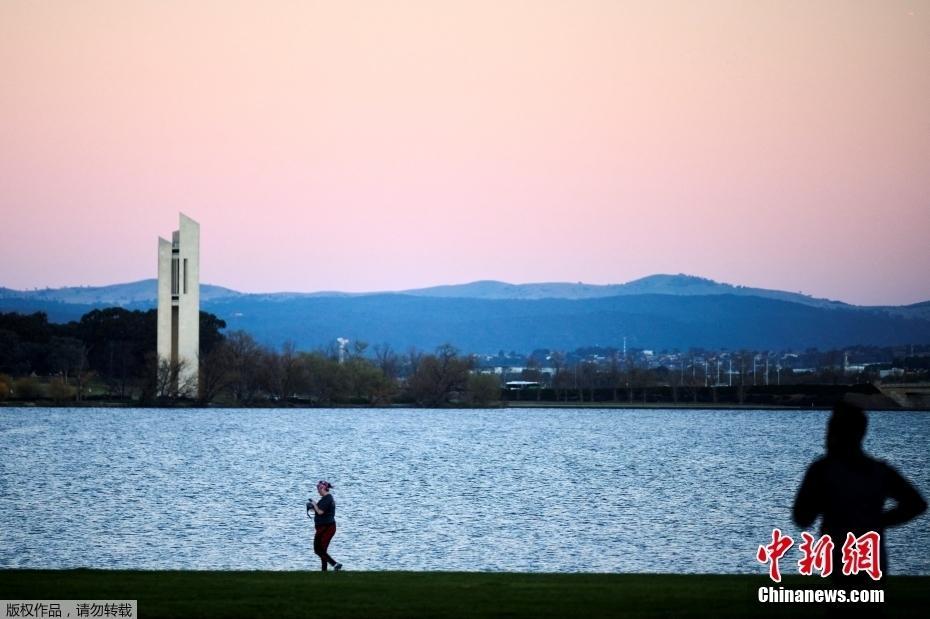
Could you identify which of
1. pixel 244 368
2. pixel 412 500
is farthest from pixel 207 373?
pixel 412 500

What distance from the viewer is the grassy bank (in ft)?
58.1

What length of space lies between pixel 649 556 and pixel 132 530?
16028 mm

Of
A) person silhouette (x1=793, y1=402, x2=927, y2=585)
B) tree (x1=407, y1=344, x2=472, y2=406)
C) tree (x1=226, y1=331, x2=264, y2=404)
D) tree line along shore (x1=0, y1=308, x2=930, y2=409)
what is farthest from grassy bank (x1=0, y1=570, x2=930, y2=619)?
tree (x1=407, y1=344, x2=472, y2=406)

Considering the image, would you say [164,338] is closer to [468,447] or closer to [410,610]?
[468,447]

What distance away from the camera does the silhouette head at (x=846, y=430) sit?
11609 millimetres

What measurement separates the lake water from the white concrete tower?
32.3 meters

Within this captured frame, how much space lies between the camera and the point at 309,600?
1908cm

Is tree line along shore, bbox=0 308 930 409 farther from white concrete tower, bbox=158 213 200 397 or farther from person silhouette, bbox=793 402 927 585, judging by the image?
person silhouette, bbox=793 402 927 585

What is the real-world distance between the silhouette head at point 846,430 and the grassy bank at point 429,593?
529 cm

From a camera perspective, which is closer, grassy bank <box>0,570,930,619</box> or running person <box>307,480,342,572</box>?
grassy bank <box>0,570,930,619</box>

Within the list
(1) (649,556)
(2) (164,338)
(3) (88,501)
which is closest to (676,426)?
(2) (164,338)

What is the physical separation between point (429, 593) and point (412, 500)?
110 feet

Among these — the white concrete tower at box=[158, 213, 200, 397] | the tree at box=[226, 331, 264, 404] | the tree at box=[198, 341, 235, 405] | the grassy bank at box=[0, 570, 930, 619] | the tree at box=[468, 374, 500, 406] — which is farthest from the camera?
the tree at box=[468, 374, 500, 406]

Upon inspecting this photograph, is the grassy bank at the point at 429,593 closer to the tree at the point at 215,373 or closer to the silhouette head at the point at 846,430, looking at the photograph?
the silhouette head at the point at 846,430
